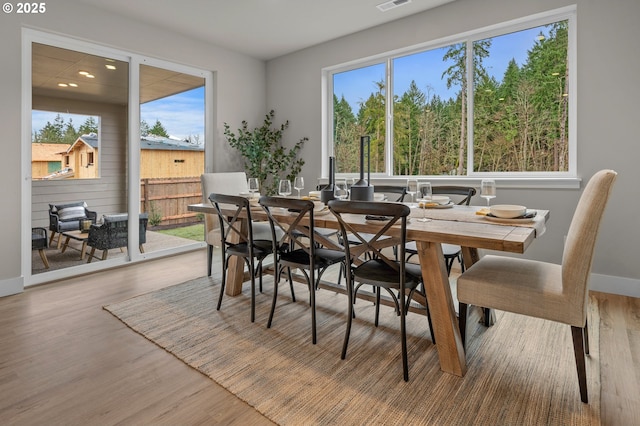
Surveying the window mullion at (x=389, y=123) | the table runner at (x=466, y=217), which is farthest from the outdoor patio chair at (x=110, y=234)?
the table runner at (x=466, y=217)

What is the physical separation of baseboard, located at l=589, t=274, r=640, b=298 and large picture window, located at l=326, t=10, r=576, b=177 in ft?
3.10

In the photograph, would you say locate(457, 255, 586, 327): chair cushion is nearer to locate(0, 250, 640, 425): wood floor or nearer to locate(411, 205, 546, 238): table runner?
locate(411, 205, 546, 238): table runner

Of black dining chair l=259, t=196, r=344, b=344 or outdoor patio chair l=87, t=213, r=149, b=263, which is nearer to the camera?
black dining chair l=259, t=196, r=344, b=344

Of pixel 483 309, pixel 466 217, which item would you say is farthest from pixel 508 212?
pixel 483 309

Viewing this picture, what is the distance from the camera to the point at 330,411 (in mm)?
1611

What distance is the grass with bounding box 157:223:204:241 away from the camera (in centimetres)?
461

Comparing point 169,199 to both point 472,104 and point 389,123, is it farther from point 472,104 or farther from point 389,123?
point 472,104

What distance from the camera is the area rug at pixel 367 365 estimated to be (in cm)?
160

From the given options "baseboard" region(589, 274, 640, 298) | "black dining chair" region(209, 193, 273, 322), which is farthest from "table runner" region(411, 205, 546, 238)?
"baseboard" region(589, 274, 640, 298)

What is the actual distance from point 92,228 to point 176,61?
2.20 m

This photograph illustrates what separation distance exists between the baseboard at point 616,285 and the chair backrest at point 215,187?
3.35 metres

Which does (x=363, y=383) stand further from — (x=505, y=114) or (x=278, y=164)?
(x=278, y=164)

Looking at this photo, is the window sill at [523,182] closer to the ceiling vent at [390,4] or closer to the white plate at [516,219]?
the white plate at [516,219]

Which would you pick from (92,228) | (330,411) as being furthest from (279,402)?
(92,228)
